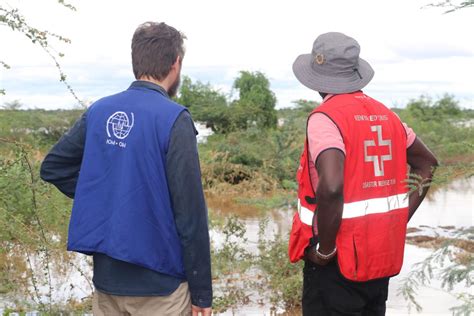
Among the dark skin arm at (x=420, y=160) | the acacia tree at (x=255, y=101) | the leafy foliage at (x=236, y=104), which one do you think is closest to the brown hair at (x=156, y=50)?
the dark skin arm at (x=420, y=160)

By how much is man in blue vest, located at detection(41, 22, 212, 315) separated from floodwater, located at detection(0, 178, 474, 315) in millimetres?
1715

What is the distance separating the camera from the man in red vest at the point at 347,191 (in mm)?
3441

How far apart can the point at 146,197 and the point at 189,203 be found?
0.19 m

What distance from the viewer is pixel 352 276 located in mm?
3533

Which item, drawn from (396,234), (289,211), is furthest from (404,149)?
(289,211)

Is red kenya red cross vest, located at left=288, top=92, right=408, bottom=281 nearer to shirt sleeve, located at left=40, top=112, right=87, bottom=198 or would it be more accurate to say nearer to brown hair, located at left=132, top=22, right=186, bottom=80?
brown hair, located at left=132, top=22, right=186, bottom=80

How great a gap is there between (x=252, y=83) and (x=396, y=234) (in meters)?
17.7

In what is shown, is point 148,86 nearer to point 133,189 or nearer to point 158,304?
point 133,189

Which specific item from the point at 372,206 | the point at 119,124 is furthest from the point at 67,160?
the point at 372,206

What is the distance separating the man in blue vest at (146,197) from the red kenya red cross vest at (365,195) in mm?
726

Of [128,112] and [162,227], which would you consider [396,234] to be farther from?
[128,112]

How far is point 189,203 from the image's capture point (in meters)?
3.04

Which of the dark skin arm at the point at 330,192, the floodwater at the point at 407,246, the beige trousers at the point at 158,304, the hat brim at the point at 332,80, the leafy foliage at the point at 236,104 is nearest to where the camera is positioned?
the beige trousers at the point at 158,304

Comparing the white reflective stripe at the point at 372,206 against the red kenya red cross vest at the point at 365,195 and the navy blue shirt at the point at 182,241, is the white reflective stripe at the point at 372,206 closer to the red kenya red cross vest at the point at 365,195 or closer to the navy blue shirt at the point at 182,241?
the red kenya red cross vest at the point at 365,195
